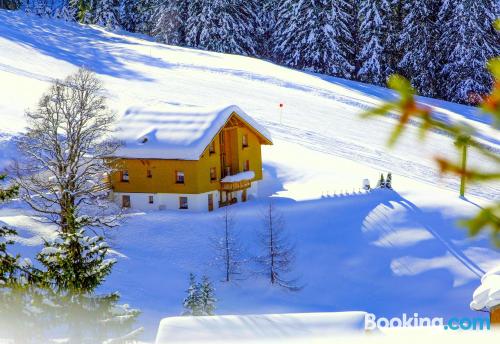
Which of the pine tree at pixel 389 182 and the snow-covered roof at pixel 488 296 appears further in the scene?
the pine tree at pixel 389 182

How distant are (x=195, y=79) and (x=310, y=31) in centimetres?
1325

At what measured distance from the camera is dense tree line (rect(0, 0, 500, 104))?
204 ft

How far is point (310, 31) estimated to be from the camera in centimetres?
6431

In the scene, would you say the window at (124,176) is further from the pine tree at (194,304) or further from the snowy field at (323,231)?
the pine tree at (194,304)

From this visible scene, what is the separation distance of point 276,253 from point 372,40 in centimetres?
3810

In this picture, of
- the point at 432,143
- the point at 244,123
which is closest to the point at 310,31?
the point at 432,143

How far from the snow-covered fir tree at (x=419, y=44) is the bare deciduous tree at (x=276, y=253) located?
3587cm

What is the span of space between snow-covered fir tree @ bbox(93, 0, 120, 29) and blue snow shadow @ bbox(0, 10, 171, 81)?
4.81m

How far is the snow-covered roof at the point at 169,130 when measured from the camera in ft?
109

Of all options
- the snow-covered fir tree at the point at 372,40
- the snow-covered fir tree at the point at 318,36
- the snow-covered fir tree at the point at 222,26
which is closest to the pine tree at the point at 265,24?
the snow-covered fir tree at the point at 222,26

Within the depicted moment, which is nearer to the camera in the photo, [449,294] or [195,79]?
[449,294]

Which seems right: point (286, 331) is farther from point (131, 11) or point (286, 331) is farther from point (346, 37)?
point (131, 11)

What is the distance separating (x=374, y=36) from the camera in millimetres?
63719

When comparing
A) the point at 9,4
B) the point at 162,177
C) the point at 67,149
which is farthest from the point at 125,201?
the point at 9,4
